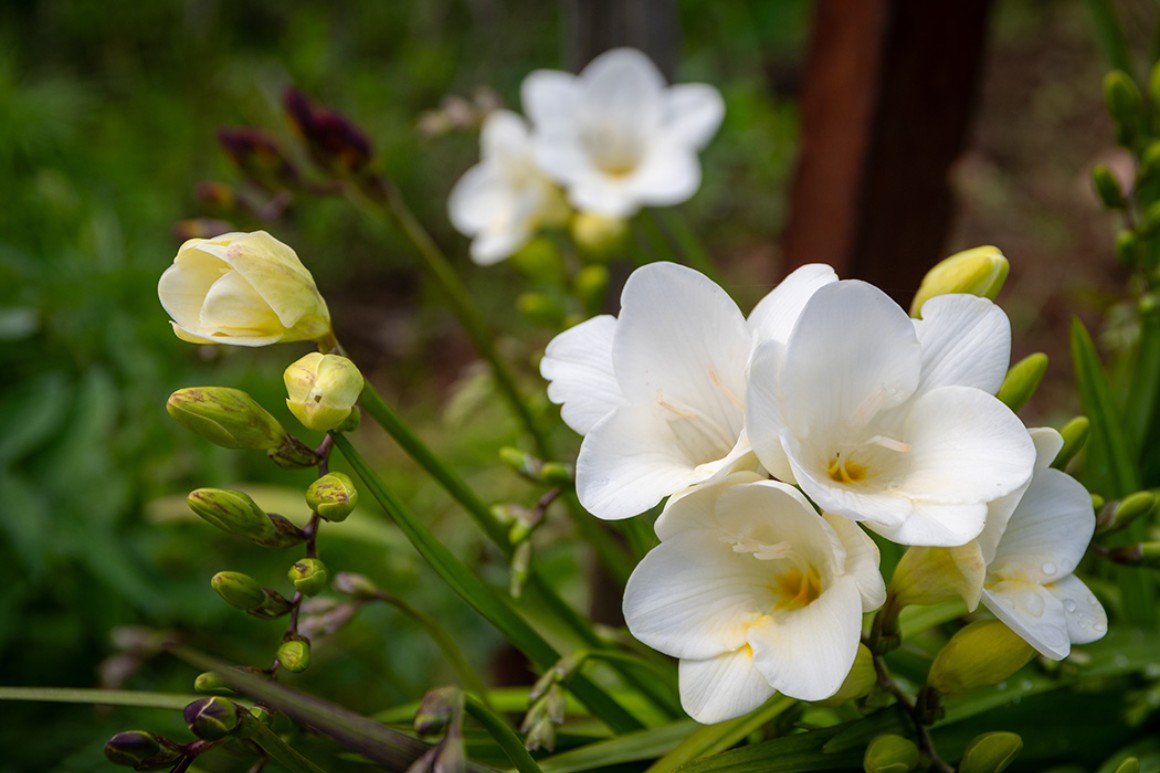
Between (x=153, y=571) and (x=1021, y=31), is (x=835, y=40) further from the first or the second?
(x=1021, y=31)

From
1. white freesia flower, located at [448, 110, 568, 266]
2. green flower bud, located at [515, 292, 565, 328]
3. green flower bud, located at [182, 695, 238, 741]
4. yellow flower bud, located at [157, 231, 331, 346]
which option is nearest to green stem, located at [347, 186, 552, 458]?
green flower bud, located at [515, 292, 565, 328]

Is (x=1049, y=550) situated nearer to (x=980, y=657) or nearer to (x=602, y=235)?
(x=980, y=657)

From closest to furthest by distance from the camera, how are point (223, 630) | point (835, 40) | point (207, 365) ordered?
point (835, 40) → point (223, 630) → point (207, 365)

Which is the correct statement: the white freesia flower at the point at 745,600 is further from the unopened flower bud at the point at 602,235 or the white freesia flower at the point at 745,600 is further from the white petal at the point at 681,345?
the unopened flower bud at the point at 602,235

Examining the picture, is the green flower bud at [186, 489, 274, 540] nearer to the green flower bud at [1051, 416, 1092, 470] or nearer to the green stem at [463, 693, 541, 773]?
the green stem at [463, 693, 541, 773]

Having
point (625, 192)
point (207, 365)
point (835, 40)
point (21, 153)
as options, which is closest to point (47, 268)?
point (207, 365)

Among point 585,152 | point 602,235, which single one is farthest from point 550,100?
point 602,235
